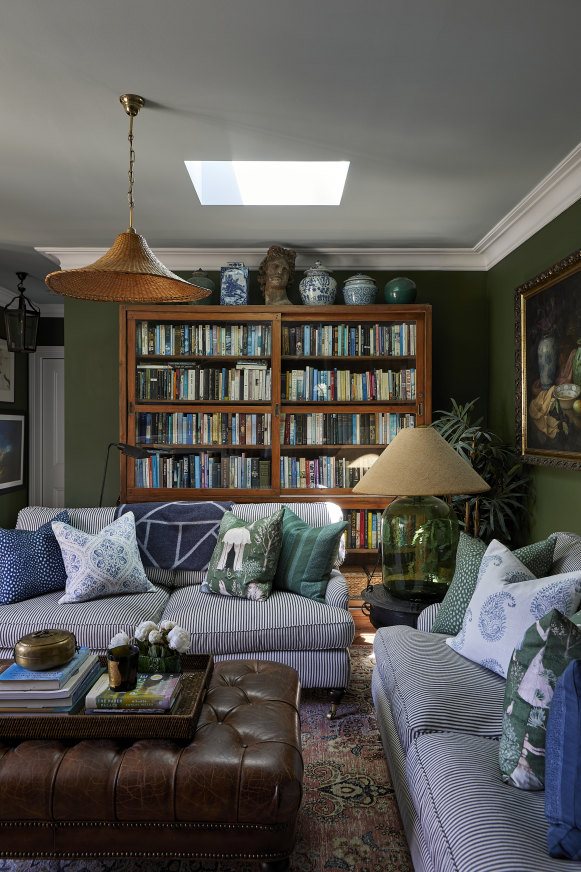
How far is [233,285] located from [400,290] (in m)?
1.17

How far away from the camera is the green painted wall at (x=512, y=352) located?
3.24 m

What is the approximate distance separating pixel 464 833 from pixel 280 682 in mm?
945

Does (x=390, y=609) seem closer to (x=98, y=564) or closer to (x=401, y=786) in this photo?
(x=401, y=786)

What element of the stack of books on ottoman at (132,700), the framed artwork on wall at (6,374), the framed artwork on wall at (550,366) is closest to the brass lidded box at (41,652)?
the stack of books on ottoman at (132,700)

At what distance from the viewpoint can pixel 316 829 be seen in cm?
199

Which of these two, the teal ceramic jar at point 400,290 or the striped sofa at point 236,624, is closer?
the striped sofa at point 236,624

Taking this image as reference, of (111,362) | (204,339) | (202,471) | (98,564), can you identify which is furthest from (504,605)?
(111,362)

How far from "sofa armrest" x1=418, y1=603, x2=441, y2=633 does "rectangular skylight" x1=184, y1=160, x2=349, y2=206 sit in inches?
89.1

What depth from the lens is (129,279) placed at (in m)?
2.30

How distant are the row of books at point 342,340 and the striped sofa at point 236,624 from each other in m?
1.97

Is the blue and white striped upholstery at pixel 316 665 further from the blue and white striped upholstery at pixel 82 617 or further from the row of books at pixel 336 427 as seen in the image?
the row of books at pixel 336 427

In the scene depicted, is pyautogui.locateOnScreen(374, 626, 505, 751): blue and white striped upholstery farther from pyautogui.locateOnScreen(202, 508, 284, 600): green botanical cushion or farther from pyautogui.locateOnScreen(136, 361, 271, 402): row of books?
pyautogui.locateOnScreen(136, 361, 271, 402): row of books

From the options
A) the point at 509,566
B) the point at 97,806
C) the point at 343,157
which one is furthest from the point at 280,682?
the point at 343,157

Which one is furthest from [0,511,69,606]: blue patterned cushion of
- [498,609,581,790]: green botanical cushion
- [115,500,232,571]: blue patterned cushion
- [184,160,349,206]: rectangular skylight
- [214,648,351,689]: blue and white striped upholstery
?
[498,609,581,790]: green botanical cushion
